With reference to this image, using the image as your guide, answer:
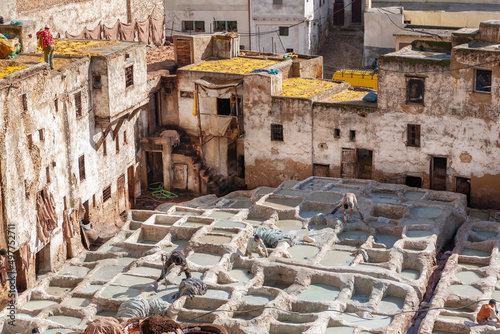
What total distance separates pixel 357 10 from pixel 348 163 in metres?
25.1

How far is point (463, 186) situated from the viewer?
41.2 meters

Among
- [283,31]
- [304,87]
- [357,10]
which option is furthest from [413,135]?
[357,10]

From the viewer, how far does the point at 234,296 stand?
32.2 meters

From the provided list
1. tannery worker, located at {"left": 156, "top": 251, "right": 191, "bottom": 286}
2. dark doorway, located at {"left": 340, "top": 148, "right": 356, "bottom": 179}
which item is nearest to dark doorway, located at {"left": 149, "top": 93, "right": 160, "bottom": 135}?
dark doorway, located at {"left": 340, "top": 148, "right": 356, "bottom": 179}

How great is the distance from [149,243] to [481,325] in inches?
555

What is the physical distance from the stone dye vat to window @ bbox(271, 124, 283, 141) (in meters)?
3.05

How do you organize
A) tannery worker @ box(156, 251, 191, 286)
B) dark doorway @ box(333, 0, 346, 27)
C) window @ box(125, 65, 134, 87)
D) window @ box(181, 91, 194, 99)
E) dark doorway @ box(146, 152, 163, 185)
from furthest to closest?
dark doorway @ box(333, 0, 346, 27) < dark doorway @ box(146, 152, 163, 185) < window @ box(181, 91, 194, 99) < window @ box(125, 65, 134, 87) < tannery worker @ box(156, 251, 191, 286)

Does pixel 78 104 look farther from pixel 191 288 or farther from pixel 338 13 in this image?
pixel 338 13

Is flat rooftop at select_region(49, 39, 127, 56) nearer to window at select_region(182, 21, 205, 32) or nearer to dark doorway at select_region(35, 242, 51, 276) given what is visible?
dark doorway at select_region(35, 242, 51, 276)

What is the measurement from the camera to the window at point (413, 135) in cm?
4153

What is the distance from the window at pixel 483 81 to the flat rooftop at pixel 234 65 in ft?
36.5

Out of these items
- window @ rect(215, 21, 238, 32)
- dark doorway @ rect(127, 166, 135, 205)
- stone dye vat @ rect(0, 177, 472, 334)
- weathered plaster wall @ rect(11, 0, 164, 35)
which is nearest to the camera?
stone dye vat @ rect(0, 177, 472, 334)

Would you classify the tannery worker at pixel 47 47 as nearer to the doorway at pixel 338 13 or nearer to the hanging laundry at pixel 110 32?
the hanging laundry at pixel 110 32

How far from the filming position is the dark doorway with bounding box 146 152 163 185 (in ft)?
153
